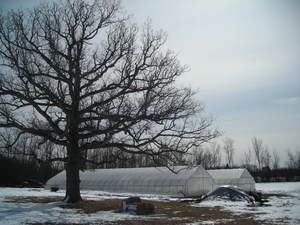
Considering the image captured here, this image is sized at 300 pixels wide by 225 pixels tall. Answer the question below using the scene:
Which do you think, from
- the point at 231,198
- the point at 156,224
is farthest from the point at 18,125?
the point at 231,198

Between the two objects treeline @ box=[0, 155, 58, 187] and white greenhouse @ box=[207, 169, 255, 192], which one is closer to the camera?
white greenhouse @ box=[207, 169, 255, 192]

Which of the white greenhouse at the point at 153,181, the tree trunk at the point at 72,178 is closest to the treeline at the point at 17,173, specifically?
the white greenhouse at the point at 153,181

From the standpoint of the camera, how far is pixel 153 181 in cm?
4688

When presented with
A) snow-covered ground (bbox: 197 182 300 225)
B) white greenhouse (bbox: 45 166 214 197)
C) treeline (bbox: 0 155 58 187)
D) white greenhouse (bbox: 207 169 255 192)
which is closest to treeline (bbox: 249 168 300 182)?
white greenhouse (bbox: 207 169 255 192)

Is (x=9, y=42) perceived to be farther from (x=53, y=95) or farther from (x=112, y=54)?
(x=112, y=54)

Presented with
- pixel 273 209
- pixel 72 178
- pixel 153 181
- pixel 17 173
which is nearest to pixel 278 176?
pixel 153 181

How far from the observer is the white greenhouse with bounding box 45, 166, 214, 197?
44.4 metres

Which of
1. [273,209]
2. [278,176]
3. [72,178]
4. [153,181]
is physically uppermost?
[278,176]

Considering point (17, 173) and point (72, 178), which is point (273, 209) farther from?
point (17, 173)

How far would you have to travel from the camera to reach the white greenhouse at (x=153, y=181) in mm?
44438

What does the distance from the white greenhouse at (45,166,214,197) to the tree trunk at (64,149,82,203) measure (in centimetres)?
1804

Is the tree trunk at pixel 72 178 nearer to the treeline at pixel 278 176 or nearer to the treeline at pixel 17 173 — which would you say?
the treeline at pixel 17 173

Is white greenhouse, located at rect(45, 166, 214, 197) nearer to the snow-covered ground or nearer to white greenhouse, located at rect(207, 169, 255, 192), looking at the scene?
white greenhouse, located at rect(207, 169, 255, 192)

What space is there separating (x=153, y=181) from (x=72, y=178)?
23.5 meters
